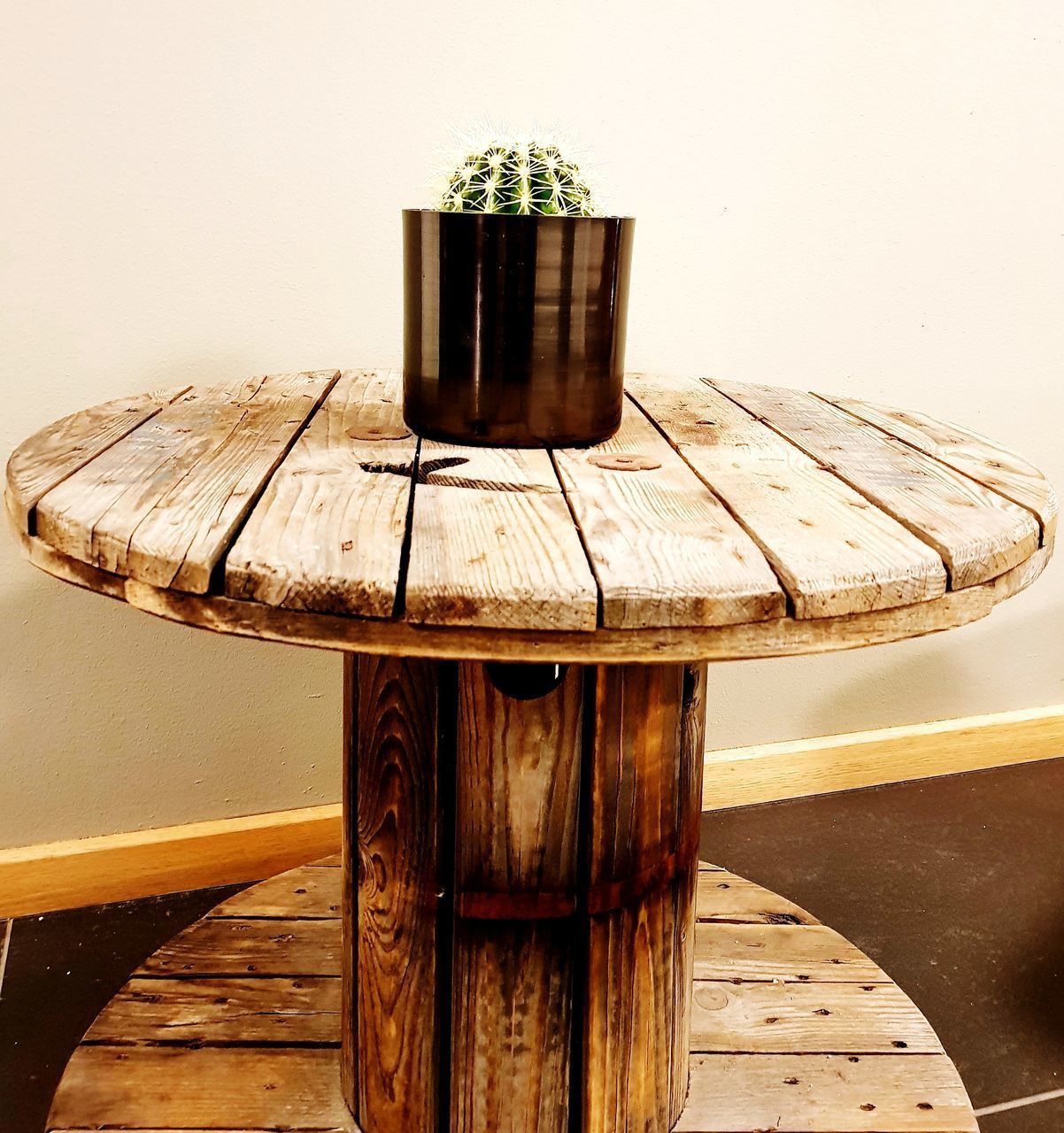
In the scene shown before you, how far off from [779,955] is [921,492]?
779 mm

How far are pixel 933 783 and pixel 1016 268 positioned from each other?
100 centimetres

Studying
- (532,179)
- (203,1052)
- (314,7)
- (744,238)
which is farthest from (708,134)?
(203,1052)

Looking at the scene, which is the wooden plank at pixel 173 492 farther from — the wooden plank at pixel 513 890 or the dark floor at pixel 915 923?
the dark floor at pixel 915 923

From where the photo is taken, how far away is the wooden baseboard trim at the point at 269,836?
1578 mm

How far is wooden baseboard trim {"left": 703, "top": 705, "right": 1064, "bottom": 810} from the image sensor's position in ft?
6.42

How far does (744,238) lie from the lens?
167 cm

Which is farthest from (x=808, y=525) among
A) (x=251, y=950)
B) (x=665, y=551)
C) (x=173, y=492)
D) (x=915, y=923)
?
(x=915, y=923)

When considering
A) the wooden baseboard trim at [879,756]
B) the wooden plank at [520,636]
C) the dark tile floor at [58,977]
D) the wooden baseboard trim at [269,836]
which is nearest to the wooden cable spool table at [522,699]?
the wooden plank at [520,636]

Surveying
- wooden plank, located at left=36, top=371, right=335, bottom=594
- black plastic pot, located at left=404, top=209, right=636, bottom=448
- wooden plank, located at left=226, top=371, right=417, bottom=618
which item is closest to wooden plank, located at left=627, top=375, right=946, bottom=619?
black plastic pot, located at left=404, top=209, right=636, bottom=448

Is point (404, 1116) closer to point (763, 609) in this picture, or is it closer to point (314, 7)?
point (763, 609)

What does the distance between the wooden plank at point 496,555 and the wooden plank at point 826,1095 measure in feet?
2.43

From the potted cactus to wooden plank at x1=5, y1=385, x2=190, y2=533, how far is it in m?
0.28

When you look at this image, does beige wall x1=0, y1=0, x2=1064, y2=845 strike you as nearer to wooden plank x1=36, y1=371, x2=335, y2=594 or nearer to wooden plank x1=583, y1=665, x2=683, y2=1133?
wooden plank x1=36, y1=371, x2=335, y2=594

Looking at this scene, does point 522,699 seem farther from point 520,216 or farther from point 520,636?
point 520,216
